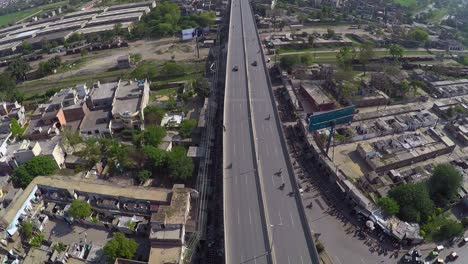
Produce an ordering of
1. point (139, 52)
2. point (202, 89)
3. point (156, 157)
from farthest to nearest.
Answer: point (139, 52) < point (202, 89) < point (156, 157)

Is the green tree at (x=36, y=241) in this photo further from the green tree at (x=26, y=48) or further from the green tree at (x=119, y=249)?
the green tree at (x=26, y=48)

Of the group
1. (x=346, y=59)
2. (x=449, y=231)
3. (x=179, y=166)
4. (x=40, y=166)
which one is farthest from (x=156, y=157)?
(x=346, y=59)

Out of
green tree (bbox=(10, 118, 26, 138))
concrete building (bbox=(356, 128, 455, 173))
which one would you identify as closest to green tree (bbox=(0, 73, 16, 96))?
green tree (bbox=(10, 118, 26, 138))

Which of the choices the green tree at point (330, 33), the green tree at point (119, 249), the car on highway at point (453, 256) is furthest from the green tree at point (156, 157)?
the green tree at point (330, 33)

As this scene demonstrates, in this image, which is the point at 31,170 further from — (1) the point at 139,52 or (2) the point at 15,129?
(1) the point at 139,52

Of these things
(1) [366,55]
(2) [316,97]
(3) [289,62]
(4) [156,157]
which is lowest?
(4) [156,157]

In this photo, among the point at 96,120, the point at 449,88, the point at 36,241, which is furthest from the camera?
the point at 449,88

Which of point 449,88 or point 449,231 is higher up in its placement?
point 449,88
